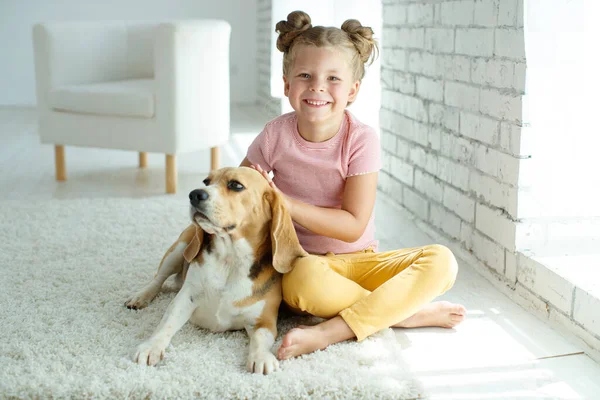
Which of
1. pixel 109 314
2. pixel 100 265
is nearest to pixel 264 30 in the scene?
pixel 100 265

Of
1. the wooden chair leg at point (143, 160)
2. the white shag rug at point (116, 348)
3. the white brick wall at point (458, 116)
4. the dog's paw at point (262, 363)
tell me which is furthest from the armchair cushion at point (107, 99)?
the dog's paw at point (262, 363)

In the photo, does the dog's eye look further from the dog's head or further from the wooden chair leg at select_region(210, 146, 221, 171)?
the wooden chair leg at select_region(210, 146, 221, 171)

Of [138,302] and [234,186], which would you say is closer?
[234,186]

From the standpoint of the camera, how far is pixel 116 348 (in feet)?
4.93

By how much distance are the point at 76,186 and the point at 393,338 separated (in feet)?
6.68

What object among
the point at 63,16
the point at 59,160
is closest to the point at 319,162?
the point at 59,160

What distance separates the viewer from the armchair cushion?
3.00 meters

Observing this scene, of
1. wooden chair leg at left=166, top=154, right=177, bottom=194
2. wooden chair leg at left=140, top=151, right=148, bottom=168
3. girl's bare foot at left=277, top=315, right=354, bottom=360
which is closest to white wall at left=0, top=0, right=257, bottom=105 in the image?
wooden chair leg at left=140, top=151, right=148, bottom=168

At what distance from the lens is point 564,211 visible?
1.87m

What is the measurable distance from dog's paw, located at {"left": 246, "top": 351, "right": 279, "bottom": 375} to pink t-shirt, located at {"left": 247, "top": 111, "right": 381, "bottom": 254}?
40cm

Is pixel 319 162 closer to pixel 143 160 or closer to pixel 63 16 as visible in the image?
pixel 143 160

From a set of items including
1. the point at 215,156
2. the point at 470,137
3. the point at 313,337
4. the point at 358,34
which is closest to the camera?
the point at 313,337

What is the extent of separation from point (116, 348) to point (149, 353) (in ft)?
0.36

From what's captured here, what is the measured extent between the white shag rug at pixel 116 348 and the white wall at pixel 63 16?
4.20 metres
